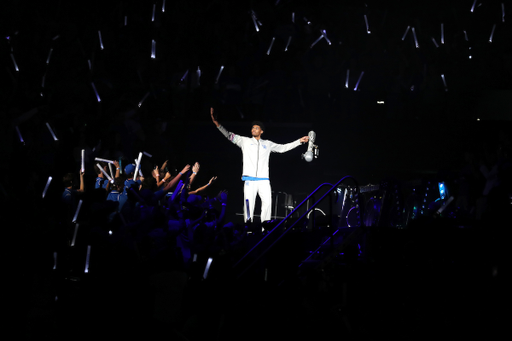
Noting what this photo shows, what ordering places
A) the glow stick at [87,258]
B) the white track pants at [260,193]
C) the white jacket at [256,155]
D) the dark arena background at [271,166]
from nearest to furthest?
the dark arena background at [271,166], the glow stick at [87,258], the white track pants at [260,193], the white jacket at [256,155]

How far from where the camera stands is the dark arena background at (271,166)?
5.80m

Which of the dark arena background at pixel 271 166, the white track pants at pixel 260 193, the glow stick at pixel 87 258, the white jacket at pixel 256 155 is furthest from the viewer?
the white jacket at pixel 256 155

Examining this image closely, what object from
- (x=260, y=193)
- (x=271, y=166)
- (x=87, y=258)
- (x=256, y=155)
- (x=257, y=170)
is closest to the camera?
(x=87, y=258)

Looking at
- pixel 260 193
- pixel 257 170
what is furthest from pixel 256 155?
pixel 260 193

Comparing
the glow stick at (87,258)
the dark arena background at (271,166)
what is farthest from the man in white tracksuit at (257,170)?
the glow stick at (87,258)

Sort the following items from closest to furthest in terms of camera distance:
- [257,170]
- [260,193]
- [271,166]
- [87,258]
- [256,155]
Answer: [87,258] → [260,193] → [257,170] → [256,155] → [271,166]

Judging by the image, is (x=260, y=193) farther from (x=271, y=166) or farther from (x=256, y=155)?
(x=271, y=166)

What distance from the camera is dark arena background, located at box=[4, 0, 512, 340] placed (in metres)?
5.80

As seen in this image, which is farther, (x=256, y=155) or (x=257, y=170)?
(x=256, y=155)

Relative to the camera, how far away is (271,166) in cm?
1312

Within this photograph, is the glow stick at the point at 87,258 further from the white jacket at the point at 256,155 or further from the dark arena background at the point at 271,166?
the white jacket at the point at 256,155

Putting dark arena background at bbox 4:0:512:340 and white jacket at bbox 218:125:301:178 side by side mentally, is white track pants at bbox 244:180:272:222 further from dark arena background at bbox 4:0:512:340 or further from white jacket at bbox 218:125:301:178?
dark arena background at bbox 4:0:512:340

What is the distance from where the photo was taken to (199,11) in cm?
1339

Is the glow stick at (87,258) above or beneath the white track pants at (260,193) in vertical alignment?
beneath
